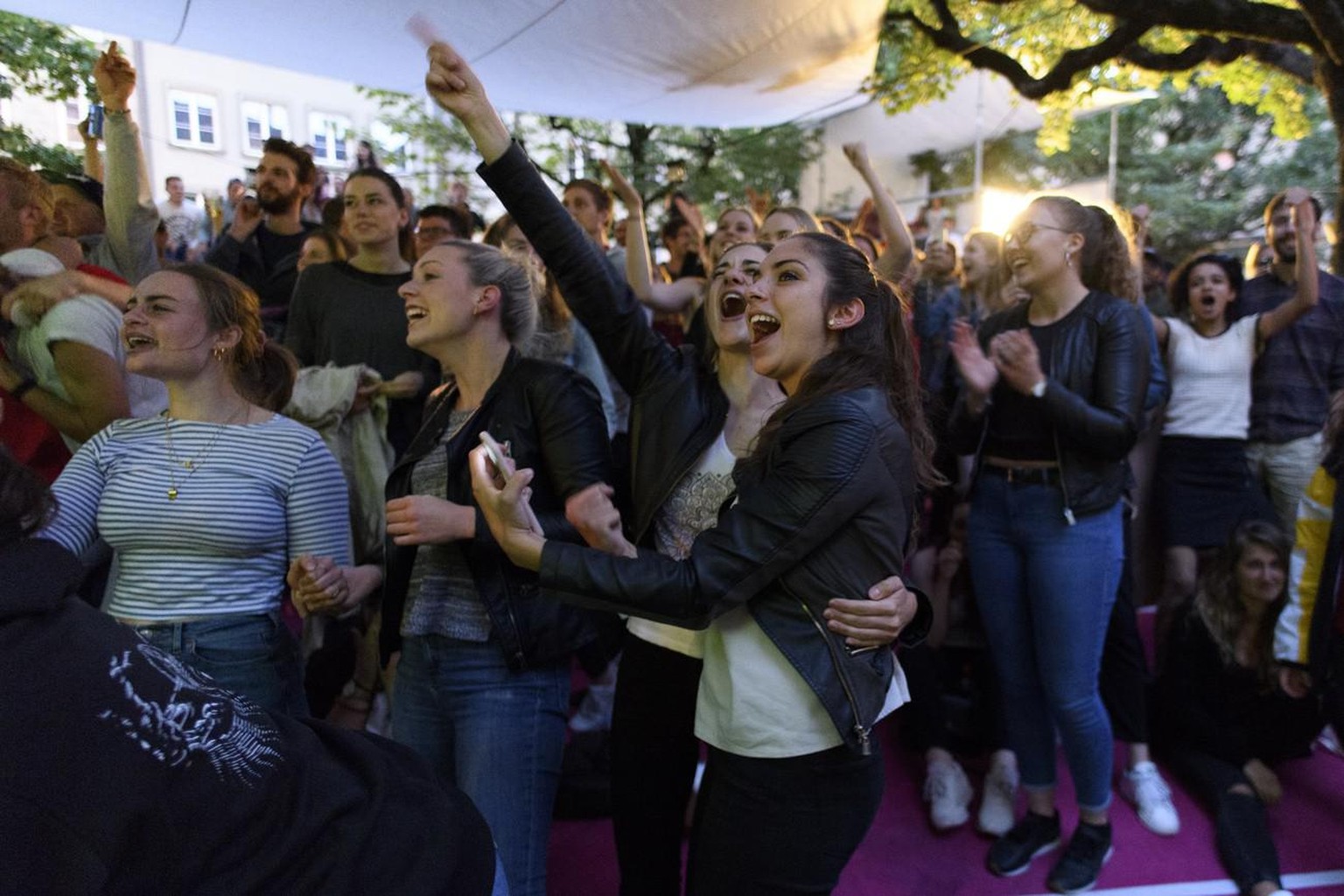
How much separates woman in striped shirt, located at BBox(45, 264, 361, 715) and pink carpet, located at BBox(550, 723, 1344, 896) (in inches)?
56.6

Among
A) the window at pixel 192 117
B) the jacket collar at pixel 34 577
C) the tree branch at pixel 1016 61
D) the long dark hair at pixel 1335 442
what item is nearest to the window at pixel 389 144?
the window at pixel 192 117

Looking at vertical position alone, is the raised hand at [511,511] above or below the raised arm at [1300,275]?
below

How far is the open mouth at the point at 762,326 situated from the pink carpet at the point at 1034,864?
2.11 m

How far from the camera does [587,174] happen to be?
52.4 feet

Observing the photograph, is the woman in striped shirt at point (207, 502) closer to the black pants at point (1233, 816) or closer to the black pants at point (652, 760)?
the black pants at point (652, 760)

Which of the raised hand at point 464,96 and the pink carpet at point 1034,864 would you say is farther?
the pink carpet at point 1034,864

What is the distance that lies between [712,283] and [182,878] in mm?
1828

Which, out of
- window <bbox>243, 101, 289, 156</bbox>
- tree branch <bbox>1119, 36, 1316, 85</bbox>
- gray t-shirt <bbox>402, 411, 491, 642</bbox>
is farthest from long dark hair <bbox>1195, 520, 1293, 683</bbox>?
window <bbox>243, 101, 289, 156</bbox>

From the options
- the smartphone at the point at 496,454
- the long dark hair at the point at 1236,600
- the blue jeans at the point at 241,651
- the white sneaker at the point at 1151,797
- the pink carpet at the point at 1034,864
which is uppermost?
the smartphone at the point at 496,454

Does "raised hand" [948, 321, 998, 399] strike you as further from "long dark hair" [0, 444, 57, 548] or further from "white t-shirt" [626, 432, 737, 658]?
"long dark hair" [0, 444, 57, 548]

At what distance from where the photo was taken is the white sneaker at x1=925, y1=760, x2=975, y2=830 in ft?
11.6

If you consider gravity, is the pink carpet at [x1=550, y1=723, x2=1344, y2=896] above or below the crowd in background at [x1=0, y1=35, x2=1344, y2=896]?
below

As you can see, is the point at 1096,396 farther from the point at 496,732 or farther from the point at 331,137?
the point at 331,137

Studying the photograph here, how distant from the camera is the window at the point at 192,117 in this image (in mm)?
7949
